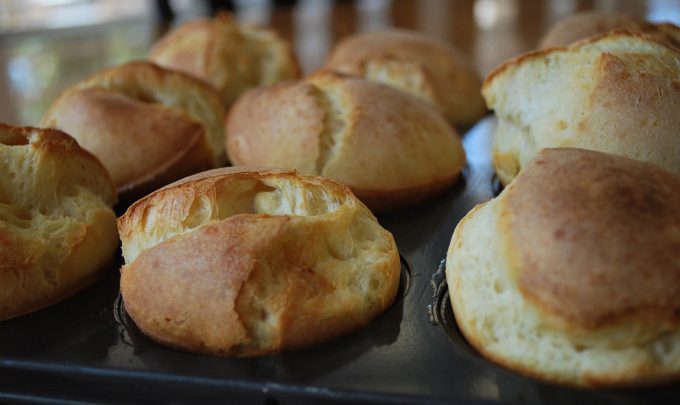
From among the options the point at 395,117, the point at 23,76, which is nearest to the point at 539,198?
the point at 395,117

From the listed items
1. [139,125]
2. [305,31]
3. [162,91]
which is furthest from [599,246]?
[305,31]

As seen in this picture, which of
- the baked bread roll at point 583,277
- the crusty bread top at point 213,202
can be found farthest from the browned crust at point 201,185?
the baked bread roll at point 583,277

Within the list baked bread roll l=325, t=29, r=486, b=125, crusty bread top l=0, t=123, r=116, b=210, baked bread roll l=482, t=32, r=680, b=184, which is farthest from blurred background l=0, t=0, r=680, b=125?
baked bread roll l=482, t=32, r=680, b=184

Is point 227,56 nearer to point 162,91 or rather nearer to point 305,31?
point 162,91

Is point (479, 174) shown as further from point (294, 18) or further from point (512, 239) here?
point (294, 18)

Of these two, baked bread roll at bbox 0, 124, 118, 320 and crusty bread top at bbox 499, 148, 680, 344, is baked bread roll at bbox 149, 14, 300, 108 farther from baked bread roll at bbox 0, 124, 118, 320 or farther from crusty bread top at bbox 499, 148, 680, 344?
crusty bread top at bbox 499, 148, 680, 344
